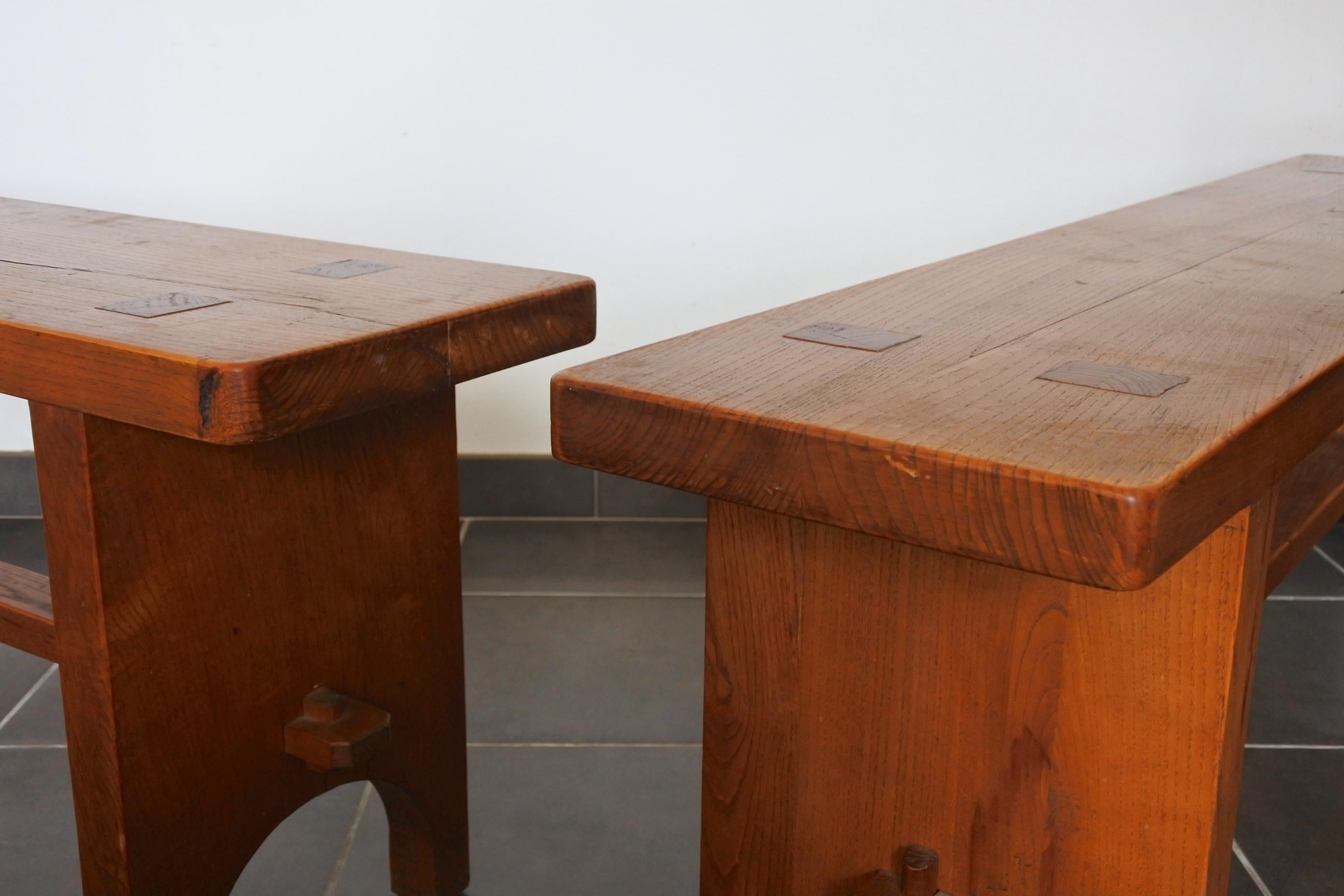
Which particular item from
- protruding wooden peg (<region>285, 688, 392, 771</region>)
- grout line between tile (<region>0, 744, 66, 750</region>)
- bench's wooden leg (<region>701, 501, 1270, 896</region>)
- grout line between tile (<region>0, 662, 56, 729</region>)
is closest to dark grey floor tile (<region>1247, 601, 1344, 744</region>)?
bench's wooden leg (<region>701, 501, 1270, 896</region>)

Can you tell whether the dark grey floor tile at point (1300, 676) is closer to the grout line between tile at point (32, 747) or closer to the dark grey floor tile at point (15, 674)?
the grout line between tile at point (32, 747)

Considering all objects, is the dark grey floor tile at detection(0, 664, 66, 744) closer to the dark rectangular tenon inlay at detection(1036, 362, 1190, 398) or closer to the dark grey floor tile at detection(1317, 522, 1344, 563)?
the dark rectangular tenon inlay at detection(1036, 362, 1190, 398)

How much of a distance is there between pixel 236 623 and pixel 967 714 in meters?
0.61

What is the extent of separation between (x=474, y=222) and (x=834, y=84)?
719 millimetres

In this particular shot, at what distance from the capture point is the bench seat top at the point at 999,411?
64 cm

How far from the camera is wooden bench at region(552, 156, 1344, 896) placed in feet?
2.20

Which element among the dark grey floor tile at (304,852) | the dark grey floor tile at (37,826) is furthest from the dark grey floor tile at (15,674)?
the dark grey floor tile at (304,852)

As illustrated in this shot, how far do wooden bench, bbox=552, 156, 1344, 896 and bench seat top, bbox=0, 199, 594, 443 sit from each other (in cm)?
21

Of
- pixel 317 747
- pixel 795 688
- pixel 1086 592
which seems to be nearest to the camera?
pixel 1086 592

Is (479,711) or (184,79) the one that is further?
(184,79)

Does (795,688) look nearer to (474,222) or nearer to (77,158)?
(474,222)

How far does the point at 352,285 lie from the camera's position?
113cm

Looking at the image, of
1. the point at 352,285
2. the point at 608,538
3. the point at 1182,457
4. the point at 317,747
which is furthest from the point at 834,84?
the point at 1182,457

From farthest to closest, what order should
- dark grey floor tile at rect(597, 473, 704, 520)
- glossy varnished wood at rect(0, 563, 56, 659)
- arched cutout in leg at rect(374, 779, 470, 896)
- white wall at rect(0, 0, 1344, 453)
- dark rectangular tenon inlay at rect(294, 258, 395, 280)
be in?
dark grey floor tile at rect(597, 473, 704, 520) → white wall at rect(0, 0, 1344, 453) → arched cutout in leg at rect(374, 779, 470, 896) → dark rectangular tenon inlay at rect(294, 258, 395, 280) → glossy varnished wood at rect(0, 563, 56, 659)
